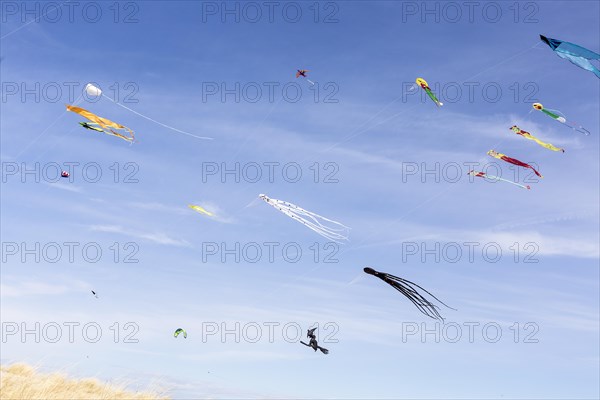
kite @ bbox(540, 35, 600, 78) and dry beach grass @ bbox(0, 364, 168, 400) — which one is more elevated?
kite @ bbox(540, 35, 600, 78)

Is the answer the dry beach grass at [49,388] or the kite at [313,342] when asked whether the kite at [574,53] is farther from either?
the dry beach grass at [49,388]

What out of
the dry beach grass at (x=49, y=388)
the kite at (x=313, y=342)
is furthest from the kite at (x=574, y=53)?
the dry beach grass at (x=49, y=388)

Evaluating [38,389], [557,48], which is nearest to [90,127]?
[38,389]

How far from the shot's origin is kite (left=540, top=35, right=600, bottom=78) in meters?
22.2

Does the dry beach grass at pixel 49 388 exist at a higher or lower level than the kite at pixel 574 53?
lower

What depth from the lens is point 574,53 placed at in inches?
907

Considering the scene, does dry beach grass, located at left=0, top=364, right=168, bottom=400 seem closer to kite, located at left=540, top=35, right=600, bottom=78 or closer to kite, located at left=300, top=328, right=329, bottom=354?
kite, located at left=300, top=328, right=329, bottom=354

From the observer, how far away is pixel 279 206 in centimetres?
2650

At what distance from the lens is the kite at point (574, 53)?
2223 centimetres

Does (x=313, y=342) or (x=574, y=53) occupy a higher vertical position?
(x=574, y=53)

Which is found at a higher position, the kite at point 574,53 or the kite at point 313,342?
the kite at point 574,53

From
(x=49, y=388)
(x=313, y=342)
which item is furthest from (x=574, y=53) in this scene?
(x=49, y=388)

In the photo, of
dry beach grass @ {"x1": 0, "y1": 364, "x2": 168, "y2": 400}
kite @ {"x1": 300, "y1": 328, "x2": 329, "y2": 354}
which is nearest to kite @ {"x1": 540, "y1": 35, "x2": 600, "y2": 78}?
kite @ {"x1": 300, "y1": 328, "x2": 329, "y2": 354}

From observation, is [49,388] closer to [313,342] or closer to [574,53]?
[313,342]
